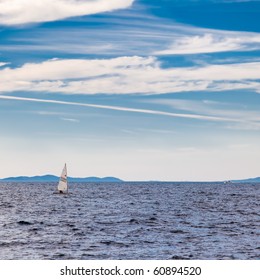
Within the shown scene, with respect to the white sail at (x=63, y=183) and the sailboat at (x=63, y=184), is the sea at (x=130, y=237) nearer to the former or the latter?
the white sail at (x=63, y=183)

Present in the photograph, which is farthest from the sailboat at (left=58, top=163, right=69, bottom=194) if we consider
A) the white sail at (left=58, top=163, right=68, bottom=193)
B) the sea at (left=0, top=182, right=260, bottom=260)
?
the sea at (left=0, top=182, right=260, bottom=260)

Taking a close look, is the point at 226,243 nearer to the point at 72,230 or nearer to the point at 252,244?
the point at 252,244

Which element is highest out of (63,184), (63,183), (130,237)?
(63,183)

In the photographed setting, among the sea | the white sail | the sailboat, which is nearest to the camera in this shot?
the sea

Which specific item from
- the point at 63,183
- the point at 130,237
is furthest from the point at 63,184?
the point at 130,237

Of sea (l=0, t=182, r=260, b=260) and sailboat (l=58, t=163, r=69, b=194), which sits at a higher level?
sailboat (l=58, t=163, r=69, b=194)

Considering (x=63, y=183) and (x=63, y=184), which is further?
(x=63, y=184)

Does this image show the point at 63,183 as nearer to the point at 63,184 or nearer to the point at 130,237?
the point at 63,184

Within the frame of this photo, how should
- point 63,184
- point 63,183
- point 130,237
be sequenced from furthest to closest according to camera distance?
point 63,184, point 63,183, point 130,237

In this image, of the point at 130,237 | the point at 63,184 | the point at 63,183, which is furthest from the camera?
the point at 63,184

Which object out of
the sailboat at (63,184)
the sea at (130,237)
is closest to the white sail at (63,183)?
the sailboat at (63,184)

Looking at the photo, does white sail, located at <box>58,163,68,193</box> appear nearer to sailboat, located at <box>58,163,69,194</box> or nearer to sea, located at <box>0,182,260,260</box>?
sailboat, located at <box>58,163,69,194</box>

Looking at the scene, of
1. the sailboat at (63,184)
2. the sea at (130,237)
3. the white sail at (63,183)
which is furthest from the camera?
the sailboat at (63,184)
